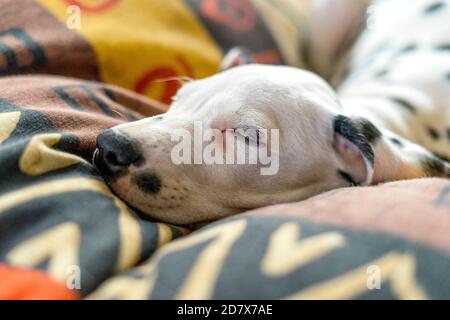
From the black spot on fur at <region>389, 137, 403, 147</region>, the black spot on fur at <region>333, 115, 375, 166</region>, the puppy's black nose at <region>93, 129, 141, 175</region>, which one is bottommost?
the black spot on fur at <region>389, 137, 403, 147</region>

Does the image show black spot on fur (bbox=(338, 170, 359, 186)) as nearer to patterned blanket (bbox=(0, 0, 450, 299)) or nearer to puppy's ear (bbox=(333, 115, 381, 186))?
puppy's ear (bbox=(333, 115, 381, 186))

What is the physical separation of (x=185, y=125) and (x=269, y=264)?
0.53 meters

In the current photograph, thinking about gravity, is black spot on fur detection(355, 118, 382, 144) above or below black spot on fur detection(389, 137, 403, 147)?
above

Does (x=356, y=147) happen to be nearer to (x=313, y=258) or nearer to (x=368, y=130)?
(x=368, y=130)

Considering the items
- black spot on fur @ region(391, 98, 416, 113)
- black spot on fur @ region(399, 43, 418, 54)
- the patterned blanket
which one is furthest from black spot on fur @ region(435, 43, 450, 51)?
the patterned blanket

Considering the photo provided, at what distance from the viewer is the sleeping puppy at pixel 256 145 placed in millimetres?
1354

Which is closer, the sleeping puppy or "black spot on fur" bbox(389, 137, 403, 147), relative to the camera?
the sleeping puppy

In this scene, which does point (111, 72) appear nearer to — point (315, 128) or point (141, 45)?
point (141, 45)

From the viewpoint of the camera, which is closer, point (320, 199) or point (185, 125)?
point (320, 199)

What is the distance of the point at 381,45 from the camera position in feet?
8.35

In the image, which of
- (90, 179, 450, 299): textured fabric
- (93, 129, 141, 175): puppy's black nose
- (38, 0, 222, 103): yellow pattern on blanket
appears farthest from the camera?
(38, 0, 222, 103): yellow pattern on blanket

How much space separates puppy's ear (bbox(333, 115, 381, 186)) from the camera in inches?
56.6

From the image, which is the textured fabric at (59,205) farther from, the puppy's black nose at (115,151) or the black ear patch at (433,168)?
the black ear patch at (433,168)
